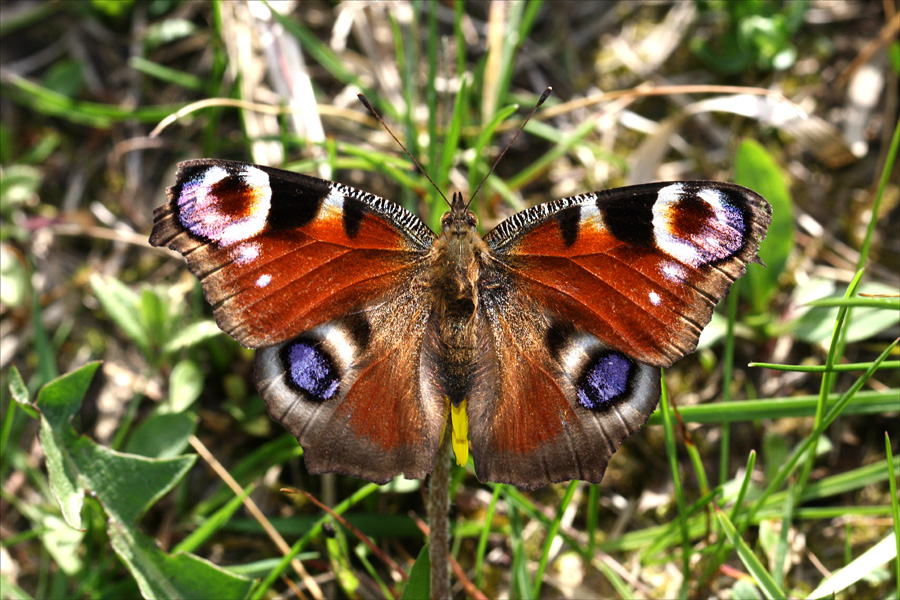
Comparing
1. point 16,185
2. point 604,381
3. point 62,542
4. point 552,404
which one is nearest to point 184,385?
point 62,542

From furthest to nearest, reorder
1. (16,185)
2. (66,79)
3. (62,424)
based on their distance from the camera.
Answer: (66,79) < (16,185) < (62,424)

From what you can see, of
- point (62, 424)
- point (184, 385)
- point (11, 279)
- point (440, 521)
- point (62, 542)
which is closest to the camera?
point (440, 521)

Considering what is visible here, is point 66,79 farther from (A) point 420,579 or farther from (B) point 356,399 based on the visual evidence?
(A) point 420,579

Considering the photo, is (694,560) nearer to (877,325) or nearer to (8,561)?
(877,325)

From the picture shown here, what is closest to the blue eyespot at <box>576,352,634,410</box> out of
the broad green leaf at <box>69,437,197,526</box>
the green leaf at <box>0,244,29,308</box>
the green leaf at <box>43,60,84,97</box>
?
the broad green leaf at <box>69,437,197,526</box>

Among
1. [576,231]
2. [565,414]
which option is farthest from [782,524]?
[576,231]

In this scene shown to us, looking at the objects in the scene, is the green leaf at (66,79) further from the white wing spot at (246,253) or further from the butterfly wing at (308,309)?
the white wing spot at (246,253)
